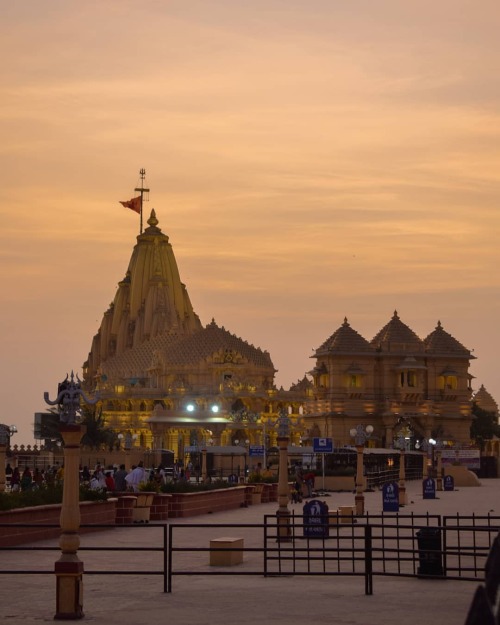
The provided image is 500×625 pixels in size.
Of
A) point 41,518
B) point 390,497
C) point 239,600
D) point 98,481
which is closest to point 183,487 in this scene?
point 98,481

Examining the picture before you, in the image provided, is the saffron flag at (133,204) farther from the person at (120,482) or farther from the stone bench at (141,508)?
the stone bench at (141,508)

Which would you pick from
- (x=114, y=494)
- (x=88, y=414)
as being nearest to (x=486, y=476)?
(x=88, y=414)

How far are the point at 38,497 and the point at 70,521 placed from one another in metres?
14.8

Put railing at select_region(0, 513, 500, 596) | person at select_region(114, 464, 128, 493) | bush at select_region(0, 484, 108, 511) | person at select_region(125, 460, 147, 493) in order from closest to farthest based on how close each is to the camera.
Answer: railing at select_region(0, 513, 500, 596)
bush at select_region(0, 484, 108, 511)
person at select_region(125, 460, 147, 493)
person at select_region(114, 464, 128, 493)

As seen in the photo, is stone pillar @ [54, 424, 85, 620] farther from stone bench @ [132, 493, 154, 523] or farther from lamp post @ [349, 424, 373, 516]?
lamp post @ [349, 424, 373, 516]

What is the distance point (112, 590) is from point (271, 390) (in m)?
110

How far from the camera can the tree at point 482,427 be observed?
137m

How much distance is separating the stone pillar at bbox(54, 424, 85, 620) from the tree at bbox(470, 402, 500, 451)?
12157 cm

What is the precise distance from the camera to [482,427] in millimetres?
140000

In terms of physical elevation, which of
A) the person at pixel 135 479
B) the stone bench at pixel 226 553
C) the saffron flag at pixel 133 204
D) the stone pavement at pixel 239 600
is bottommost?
the stone pavement at pixel 239 600

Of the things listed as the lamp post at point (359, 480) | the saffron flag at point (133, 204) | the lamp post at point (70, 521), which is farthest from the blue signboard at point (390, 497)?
the saffron flag at point (133, 204)

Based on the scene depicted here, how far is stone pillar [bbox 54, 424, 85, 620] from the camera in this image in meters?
14.6

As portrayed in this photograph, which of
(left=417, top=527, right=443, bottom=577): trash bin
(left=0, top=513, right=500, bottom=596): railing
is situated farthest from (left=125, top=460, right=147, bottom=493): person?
(left=417, top=527, right=443, bottom=577): trash bin

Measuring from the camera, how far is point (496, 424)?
14662 centimetres
